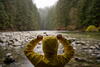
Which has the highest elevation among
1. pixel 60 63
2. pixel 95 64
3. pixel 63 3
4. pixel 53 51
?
pixel 63 3

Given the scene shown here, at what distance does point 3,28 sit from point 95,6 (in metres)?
19.5

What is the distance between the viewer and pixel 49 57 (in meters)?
1.99

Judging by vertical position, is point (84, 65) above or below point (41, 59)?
below

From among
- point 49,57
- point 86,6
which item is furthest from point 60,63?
point 86,6

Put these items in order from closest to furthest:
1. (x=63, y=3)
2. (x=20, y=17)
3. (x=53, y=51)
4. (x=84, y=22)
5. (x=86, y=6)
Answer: (x=53, y=51)
(x=84, y=22)
(x=86, y=6)
(x=20, y=17)
(x=63, y=3)

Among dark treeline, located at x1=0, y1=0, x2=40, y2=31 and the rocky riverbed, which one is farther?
dark treeline, located at x1=0, y1=0, x2=40, y2=31

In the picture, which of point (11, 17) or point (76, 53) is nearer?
point (76, 53)

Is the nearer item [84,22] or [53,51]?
[53,51]

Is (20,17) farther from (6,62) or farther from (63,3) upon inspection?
(6,62)

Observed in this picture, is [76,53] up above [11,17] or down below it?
below

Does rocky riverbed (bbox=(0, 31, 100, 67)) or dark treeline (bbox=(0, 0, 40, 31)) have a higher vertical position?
dark treeline (bbox=(0, 0, 40, 31))

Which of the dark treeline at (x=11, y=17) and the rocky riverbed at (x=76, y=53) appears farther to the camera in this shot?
the dark treeline at (x=11, y=17)

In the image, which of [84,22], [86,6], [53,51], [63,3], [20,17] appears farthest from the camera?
[63,3]

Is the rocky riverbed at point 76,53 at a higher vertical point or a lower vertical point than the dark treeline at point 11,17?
lower
